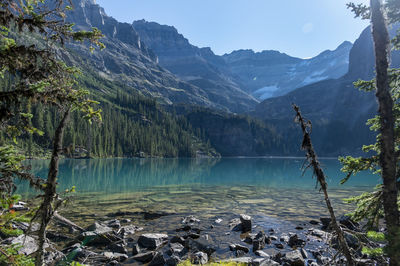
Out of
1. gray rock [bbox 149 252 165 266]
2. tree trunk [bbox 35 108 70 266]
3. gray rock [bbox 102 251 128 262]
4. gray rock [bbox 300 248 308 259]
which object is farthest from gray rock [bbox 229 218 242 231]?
tree trunk [bbox 35 108 70 266]

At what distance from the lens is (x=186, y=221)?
1021 inches

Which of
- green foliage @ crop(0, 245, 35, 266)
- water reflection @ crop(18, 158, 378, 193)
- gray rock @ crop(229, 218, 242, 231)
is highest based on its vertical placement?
green foliage @ crop(0, 245, 35, 266)

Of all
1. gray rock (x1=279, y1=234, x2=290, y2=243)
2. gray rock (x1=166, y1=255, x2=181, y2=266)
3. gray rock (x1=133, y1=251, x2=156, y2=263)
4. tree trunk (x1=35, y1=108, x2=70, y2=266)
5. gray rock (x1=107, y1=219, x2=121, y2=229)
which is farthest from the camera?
gray rock (x1=107, y1=219, x2=121, y2=229)

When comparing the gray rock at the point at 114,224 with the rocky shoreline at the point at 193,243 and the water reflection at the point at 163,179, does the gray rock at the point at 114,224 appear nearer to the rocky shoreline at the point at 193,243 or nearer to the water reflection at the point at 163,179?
the rocky shoreline at the point at 193,243

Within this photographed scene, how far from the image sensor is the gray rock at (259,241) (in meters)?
18.6

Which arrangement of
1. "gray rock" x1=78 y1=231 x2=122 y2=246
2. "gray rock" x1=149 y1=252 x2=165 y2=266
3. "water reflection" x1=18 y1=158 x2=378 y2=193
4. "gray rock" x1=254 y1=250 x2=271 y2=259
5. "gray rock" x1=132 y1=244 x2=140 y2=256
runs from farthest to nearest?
"water reflection" x1=18 y1=158 x2=378 y2=193 → "gray rock" x1=78 y1=231 x2=122 y2=246 → "gray rock" x1=254 y1=250 x2=271 y2=259 → "gray rock" x1=132 y1=244 x2=140 y2=256 → "gray rock" x1=149 y1=252 x2=165 y2=266

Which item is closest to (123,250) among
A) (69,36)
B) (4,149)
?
(4,149)

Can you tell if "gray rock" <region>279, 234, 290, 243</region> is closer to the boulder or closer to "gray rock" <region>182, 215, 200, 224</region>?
the boulder

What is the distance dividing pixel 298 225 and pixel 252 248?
889 cm

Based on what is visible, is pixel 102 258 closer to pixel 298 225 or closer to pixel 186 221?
pixel 186 221

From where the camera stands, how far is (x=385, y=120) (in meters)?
8.41

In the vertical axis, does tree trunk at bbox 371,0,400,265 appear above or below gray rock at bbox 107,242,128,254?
above

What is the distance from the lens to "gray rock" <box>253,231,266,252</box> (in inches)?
732

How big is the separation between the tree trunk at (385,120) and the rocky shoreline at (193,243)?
591cm
